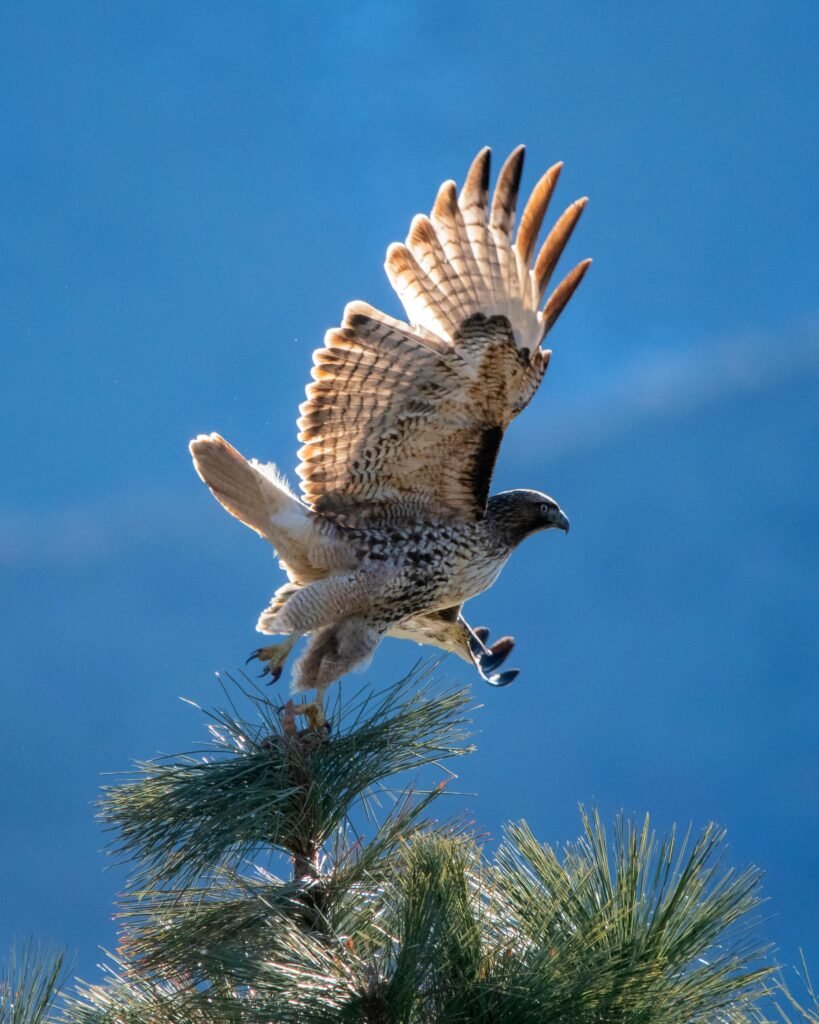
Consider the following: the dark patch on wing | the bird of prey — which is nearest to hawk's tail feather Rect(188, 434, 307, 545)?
the bird of prey

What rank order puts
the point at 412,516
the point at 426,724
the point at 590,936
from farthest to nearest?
the point at 412,516 < the point at 426,724 < the point at 590,936

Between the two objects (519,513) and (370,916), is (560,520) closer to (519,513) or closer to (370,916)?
(519,513)

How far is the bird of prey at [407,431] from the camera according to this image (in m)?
3.84

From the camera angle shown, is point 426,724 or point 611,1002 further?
point 426,724

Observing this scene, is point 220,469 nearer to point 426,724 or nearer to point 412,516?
point 412,516

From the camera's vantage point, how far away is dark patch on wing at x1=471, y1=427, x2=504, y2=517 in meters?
4.06

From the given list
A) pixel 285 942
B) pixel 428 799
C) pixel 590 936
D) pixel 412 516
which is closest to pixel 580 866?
pixel 590 936

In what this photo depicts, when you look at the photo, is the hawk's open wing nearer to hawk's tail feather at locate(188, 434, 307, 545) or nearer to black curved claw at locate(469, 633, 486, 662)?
hawk's tail feather at locate(188, 434, 307, 545)

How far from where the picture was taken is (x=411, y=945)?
88.6 inches

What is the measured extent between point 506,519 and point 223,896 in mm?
1983

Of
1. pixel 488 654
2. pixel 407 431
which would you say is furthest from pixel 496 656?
pixel 407 431

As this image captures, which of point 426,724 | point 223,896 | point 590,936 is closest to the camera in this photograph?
point 590,936

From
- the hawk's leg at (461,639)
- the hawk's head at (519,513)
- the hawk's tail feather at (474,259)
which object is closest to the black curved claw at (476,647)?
the hawk's leg at (461,639)

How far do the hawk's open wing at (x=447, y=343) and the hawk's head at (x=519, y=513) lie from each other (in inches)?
14.7
